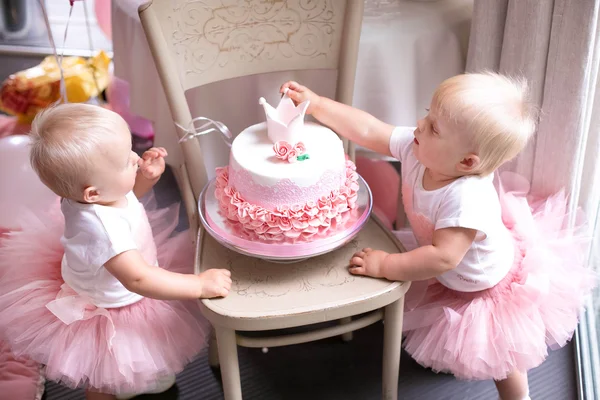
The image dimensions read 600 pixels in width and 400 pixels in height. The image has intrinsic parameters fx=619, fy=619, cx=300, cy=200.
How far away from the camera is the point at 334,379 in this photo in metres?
1.44

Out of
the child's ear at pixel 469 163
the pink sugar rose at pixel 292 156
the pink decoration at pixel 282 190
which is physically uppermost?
the pink sugar rose at pixel 292 156

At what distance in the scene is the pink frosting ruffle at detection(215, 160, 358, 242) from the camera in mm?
991

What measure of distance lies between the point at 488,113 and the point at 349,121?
0.99 feet

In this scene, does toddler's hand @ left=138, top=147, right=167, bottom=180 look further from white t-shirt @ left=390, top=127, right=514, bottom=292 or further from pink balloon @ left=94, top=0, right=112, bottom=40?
pink balloon @ left=94, top=0, right=112, bottom=40

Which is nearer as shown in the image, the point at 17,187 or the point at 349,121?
the point at 349,121

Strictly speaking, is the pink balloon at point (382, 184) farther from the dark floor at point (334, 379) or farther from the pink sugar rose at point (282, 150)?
the pink sugar rose at point (282, 150)

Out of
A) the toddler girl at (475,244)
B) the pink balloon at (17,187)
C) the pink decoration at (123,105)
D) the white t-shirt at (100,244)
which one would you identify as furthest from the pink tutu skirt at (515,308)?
the pink decoration at (123,105)

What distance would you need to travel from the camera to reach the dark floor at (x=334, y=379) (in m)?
1.40

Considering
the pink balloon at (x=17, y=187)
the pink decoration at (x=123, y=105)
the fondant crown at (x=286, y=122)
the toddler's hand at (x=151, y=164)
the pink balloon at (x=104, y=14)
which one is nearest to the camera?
the fondant crown at (x=286, y=122)

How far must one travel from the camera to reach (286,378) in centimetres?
145

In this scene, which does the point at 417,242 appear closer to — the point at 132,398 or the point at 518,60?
the point at 518,60

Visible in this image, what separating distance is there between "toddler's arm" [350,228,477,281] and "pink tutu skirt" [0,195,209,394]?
1.20 feet

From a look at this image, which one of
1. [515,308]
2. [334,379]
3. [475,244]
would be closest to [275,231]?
[475,244]

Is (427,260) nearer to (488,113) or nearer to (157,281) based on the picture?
(488,113)
